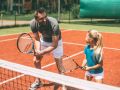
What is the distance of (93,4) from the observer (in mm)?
27203

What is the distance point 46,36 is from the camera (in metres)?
7.78

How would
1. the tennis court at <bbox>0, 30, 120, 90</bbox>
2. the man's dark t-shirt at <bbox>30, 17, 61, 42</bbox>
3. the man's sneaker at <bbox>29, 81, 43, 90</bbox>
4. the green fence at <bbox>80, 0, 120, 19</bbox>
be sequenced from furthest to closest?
the green fence at <bbox>80, 0, 120, 19</bbox> → the tennis court at <bbox>0, 30, 120, 90</bbox> → the man's sneaker at <bbox>29, 81, 43, 90</bbox> → the man's dark t-shirt at <bbox>30, 17, 61, 42</bbox>

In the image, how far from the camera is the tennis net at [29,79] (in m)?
4.18

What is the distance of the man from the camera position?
23.2 feet

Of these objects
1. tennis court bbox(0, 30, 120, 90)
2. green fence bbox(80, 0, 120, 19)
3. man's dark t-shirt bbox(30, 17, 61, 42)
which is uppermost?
man's dark t-shirt bbox(30, 17, 61, 42)

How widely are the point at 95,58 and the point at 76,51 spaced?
7.77 m

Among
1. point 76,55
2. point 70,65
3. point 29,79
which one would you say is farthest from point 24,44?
point 76,55

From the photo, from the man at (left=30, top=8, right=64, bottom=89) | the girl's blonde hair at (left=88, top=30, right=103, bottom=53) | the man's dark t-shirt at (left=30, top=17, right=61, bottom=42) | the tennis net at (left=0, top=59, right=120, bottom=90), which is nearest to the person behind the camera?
the tennis net at (left=0, top=59, right=120, bottom=90)

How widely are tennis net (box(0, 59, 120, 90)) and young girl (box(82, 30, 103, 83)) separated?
3.86 ft

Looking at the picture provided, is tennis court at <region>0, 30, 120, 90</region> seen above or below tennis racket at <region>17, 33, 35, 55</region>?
below

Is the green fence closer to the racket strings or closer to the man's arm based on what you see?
the man's arm

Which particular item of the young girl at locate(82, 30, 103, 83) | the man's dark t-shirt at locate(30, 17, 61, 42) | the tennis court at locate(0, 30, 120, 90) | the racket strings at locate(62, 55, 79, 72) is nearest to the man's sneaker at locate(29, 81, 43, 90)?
the man's dark t-shirt at locate(30, 17, 61, 42)

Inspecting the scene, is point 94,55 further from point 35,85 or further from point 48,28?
point 35,85

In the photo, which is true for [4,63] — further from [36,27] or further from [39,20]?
[36,27]
